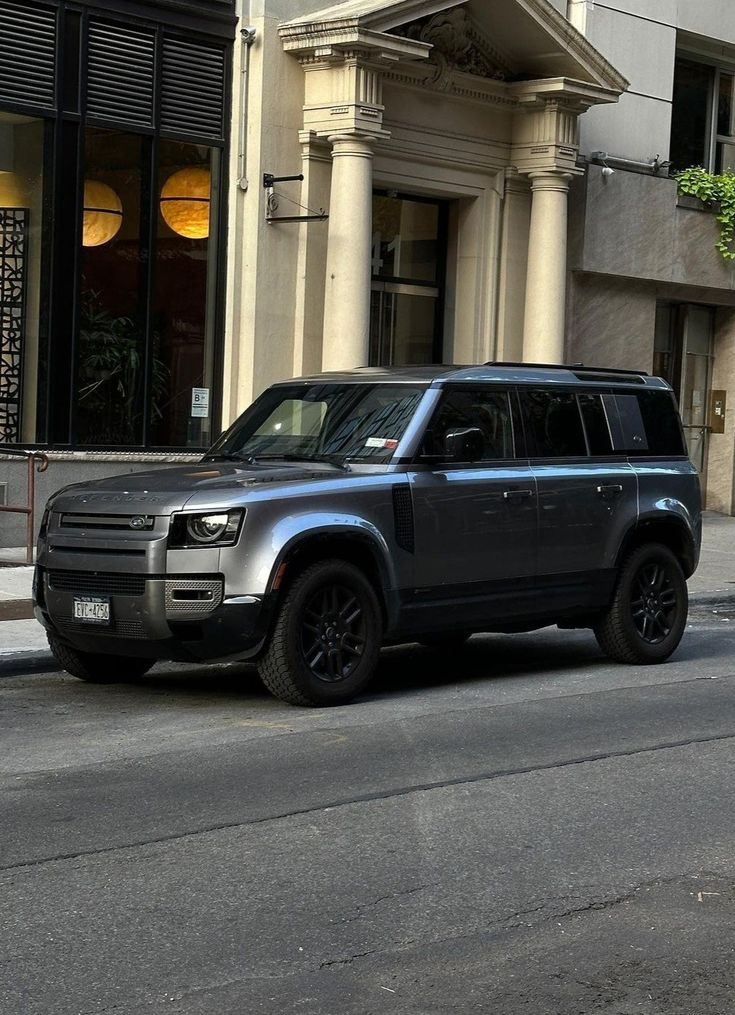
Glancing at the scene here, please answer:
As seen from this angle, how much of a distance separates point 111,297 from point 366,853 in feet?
39.1

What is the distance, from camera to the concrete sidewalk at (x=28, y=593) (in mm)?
10742

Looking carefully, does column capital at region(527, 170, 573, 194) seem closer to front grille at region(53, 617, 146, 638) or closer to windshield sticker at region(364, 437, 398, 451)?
windshield sticker at region(364, 437, 398, 451)

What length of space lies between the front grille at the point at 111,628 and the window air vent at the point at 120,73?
8.93m

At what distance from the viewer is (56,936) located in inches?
202

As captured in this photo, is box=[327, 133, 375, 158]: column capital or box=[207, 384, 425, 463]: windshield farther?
box=[327, 133, 375, 158]: column capital

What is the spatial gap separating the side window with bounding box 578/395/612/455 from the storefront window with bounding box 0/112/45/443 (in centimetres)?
736

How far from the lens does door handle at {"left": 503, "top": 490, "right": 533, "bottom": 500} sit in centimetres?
1027

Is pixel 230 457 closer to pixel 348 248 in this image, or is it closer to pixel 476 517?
pixel 476 517

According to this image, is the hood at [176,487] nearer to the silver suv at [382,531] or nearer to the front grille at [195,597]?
the silver suv at [382,531]

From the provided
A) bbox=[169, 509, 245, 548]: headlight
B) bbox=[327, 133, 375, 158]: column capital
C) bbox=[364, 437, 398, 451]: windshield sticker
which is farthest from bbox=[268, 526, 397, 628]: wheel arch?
bbox=[327, 133, 375, 158]: column capital

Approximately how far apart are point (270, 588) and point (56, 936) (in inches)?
154

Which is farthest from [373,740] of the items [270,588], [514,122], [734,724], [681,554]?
[514,122]

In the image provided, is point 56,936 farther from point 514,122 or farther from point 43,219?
point 514,122

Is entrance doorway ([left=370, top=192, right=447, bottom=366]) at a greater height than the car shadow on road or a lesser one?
greater
